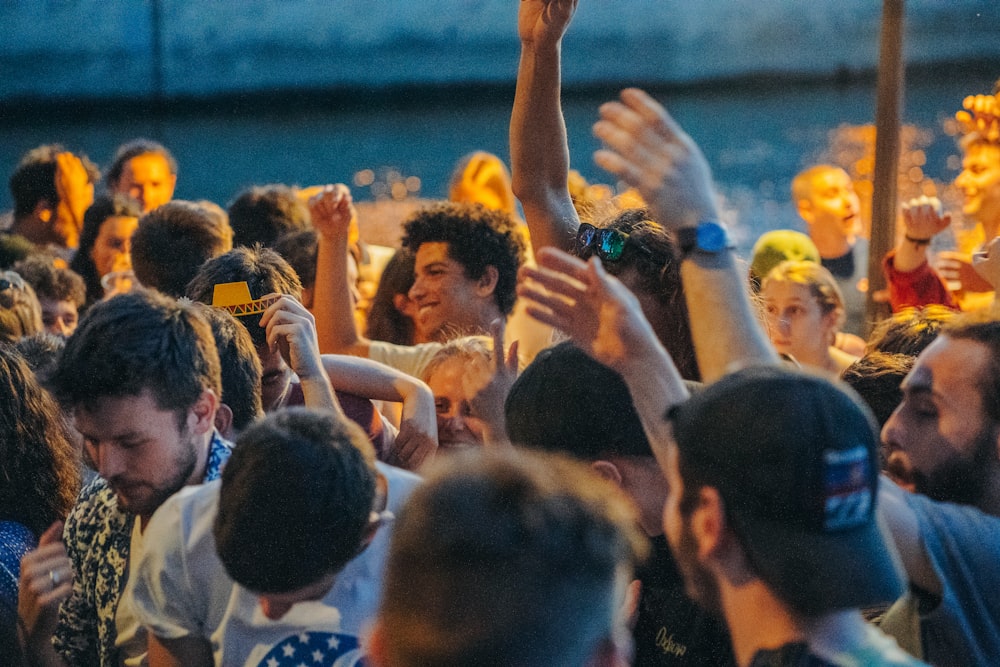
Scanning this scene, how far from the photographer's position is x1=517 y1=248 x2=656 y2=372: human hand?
4.57 ft

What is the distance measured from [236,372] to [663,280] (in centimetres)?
84

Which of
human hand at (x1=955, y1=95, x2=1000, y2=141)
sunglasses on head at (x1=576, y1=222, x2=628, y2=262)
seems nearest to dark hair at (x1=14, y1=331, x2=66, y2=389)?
sunglasses on head at (x1=576, y1=222, x2=628, y2=262)

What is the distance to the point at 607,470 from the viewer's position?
150cm

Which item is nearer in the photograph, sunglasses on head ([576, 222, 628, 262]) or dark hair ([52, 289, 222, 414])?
dark hair ([52, 289, 222, 414])

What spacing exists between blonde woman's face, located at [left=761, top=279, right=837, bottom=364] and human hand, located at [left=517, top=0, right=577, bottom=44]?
1504 millimetres

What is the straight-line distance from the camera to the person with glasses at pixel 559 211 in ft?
6.44

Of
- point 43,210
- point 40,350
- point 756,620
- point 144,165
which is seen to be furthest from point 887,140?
point 43,210

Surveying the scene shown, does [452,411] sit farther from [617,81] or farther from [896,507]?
[617,81]

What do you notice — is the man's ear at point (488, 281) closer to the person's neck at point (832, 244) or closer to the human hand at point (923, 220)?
the human hand at point (923, 220)

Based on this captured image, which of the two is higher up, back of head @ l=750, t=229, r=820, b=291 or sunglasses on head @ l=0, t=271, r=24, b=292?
sunglasses on head @ l=0, t=271, r=24, b=292

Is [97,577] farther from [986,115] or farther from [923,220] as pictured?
[986,115]

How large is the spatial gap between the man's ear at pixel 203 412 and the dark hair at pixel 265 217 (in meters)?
2.16

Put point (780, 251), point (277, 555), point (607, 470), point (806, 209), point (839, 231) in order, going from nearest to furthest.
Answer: point (277, 555)
point (607, 470)
point (780, 251)
point (839, 231)
point (806, 209)

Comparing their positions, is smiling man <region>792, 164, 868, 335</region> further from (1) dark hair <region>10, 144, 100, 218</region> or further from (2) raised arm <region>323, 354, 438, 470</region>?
(1) dark hair <region>10, 144, 100, 218</region>
